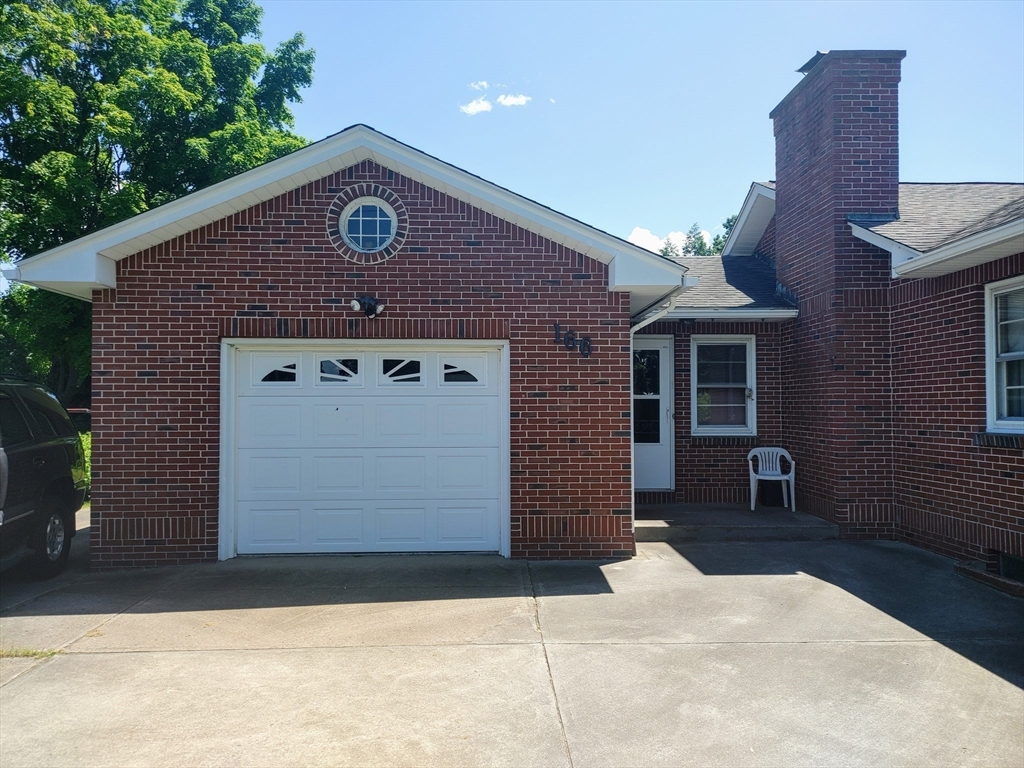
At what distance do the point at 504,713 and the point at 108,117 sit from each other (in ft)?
45.7

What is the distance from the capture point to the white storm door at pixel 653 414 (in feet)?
35.1

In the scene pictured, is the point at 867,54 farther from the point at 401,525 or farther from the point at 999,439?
→ the point at 401,525

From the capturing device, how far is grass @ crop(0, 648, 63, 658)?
17.0 ft

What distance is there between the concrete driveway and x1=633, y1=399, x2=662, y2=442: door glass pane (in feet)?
11.0

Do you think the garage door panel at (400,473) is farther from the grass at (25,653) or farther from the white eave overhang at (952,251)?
the white eave overhang at (952,251)

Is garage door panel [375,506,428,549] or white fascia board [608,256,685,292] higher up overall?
white fascia board [608,256,685,292]

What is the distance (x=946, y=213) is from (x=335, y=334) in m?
7.91

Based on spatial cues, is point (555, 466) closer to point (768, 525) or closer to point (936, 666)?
point (768, 525)

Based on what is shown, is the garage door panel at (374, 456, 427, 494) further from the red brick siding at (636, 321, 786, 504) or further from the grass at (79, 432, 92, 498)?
the red brick siding at (636, 321, 786, 504)

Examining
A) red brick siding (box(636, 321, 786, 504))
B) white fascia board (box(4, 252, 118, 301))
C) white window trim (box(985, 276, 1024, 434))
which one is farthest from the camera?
red brick siding (box(636, 321, 786, 504))

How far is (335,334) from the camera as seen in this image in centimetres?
779

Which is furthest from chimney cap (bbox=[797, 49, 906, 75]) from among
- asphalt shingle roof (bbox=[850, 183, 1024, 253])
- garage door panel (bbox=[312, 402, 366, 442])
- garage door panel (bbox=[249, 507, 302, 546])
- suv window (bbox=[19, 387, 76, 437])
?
suv window (bbox=[19, 387, 76, 437])

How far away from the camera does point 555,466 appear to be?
7887mm

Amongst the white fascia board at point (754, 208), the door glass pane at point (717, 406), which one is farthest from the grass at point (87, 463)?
the white fascia board at point (754, 208)
